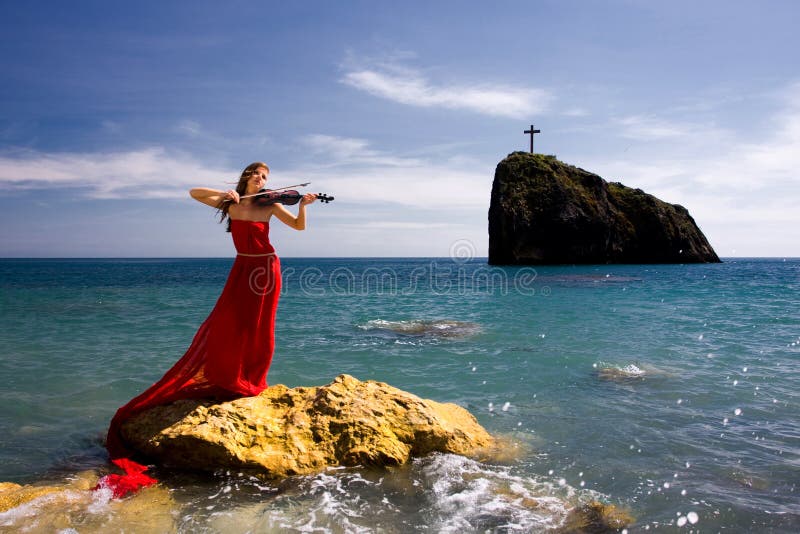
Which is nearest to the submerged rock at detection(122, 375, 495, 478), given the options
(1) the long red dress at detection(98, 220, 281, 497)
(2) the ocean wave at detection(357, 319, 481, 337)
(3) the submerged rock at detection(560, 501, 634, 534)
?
(1) the long red dress at detection(98, 220, 281, 497)

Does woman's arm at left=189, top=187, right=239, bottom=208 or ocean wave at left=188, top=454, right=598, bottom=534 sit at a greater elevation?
woman's arm at left=189, top=187, right=239, bottom=208

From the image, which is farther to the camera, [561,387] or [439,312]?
[439,312]

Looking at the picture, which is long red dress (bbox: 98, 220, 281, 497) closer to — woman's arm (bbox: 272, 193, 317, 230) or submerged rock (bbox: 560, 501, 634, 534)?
woman's arm (bbox: 272, 193, 317, 230)

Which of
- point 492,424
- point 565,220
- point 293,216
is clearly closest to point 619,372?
point 492,424

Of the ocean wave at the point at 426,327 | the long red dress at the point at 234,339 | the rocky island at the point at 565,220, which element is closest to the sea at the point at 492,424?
the ocean wave at the point at 426,327

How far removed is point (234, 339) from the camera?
219 inches

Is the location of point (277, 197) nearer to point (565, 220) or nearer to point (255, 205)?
point (255, 205)

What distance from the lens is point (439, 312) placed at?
20.3 meters

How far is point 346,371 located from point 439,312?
10.3 m

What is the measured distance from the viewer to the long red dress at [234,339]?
5.58m

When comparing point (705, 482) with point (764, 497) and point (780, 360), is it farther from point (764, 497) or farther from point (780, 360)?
point (780, 360)

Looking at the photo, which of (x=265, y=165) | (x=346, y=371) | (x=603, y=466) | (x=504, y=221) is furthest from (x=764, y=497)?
(x=504, y=221)

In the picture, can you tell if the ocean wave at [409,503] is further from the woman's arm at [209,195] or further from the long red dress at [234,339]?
the woman's arm at [209,195]

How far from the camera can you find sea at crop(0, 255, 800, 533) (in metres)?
4.43
